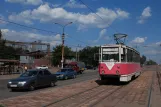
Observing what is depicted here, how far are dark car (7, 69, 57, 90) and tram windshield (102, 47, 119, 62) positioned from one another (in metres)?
4.55

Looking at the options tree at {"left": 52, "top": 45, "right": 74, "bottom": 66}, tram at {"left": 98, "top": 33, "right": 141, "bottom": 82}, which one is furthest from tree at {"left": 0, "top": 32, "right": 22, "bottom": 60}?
tram at {"left": 98, "top": 33, "right": 141, "bottom": 82}

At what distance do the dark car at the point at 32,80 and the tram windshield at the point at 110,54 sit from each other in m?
4.55

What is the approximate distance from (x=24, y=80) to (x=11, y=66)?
38.1 meters

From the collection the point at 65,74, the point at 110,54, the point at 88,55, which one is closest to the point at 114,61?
the point at 110,54

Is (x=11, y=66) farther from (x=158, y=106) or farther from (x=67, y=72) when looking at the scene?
(x=158, y=106)

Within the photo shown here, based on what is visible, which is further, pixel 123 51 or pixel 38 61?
pixel 38 61

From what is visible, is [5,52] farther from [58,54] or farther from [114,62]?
[114,62]

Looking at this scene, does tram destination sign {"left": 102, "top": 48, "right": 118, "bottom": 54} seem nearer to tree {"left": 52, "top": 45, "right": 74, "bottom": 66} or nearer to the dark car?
the dark car

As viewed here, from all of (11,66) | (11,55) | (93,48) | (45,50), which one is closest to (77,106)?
(11,66)

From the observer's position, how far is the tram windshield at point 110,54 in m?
22.0

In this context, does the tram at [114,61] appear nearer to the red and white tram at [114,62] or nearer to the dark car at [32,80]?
the red and white tram at [114,62]

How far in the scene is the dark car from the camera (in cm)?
1797

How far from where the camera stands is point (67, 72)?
110 ft

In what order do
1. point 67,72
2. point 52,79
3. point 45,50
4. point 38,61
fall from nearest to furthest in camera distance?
point 52,79
point 67,72
point 38,61
point 45,50
